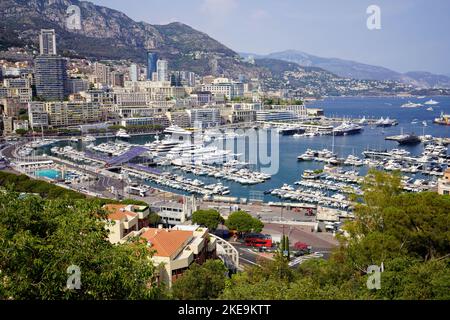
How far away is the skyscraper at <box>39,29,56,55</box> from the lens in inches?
1312

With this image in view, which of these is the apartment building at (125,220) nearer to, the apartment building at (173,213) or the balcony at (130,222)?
the balcony at (130,222)

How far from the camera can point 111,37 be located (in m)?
52.3

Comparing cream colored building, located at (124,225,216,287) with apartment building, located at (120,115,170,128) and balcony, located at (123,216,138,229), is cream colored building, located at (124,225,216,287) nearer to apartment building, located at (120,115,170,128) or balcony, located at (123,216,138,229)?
balcony, located at (123,216,138,229)

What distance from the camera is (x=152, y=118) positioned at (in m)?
25.9

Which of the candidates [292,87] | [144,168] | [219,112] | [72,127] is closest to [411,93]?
[292,87]

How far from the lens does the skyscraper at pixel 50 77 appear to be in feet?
89.4

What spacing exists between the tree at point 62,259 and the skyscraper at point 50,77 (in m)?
26.9

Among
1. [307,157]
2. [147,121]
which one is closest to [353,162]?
[307,157]

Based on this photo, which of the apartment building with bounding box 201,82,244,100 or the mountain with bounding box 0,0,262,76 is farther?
the mountain with bounding box 0,0,262,76

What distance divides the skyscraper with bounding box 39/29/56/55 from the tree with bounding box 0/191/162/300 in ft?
111

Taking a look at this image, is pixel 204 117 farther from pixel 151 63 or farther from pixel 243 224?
pixel 243 224

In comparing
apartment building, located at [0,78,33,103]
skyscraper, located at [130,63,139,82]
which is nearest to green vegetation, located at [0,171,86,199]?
apartment building, located at [0,78,33,103]

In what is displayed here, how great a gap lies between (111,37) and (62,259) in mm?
53554

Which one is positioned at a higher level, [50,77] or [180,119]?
[50,77]
